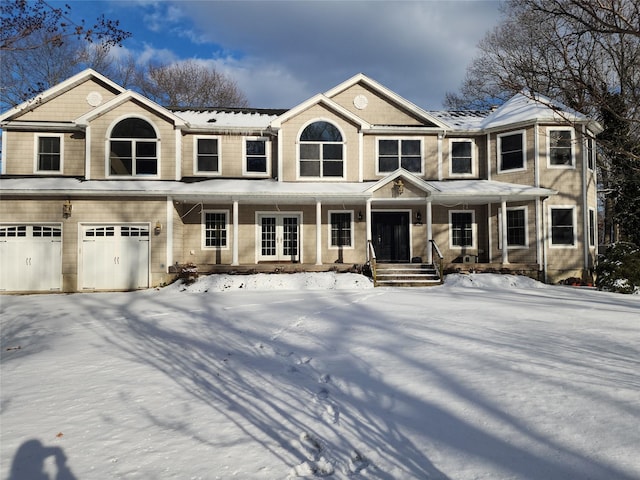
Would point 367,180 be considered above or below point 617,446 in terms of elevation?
above

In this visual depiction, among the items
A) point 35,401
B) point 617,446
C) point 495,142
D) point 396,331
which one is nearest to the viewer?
point 617,446

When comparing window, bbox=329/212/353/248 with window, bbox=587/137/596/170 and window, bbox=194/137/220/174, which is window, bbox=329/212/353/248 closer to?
window, bbox=194/137/220/174

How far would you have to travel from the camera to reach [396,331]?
696 cm

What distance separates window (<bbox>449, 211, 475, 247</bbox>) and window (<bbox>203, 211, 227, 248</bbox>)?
31.1ft

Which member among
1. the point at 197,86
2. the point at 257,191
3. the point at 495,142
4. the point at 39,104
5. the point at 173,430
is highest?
the point at 197,86

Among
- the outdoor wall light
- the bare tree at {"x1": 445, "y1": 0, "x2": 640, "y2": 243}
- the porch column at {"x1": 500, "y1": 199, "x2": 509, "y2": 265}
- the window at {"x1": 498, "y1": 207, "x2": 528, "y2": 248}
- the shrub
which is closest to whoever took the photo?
the bare tree at {"x1": 445, "y1": 0, "x2": 640, "y2": 243}

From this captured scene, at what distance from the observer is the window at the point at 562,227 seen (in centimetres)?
1538

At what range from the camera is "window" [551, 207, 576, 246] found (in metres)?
15.4

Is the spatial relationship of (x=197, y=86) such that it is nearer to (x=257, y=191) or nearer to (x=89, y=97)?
(x=89, y=97)

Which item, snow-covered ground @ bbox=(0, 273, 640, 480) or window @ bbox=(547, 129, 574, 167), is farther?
window @ bbox=(547, 129, 574, 167)

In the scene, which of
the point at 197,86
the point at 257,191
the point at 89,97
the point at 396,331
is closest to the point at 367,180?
the point at 257,191

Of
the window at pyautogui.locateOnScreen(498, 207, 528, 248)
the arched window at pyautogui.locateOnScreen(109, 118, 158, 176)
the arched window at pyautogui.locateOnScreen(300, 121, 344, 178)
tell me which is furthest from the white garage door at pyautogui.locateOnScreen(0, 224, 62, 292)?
the window at pyautogui.locateOnScreen(498, 207, 528, 248)

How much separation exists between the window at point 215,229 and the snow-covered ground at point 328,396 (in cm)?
744

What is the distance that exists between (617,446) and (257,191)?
40.5ft
